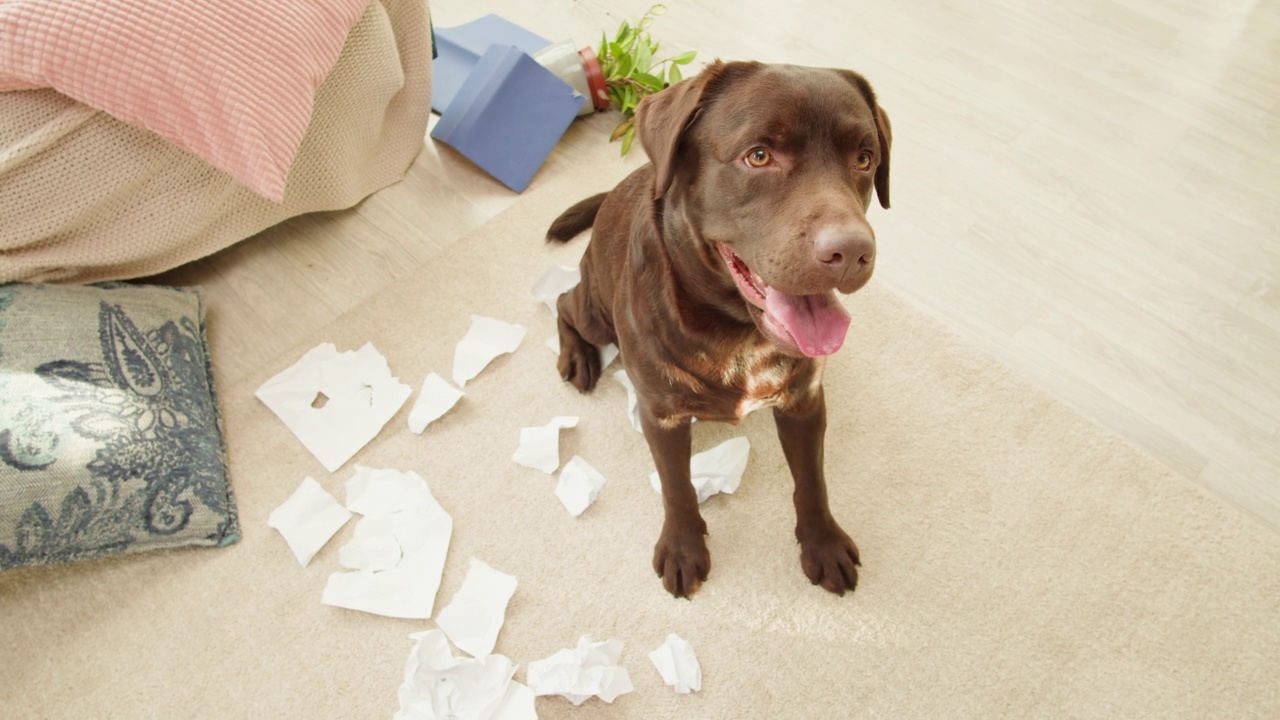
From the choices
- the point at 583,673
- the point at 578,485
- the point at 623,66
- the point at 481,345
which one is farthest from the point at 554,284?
the point at 583,673

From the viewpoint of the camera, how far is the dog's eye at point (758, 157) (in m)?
1.14

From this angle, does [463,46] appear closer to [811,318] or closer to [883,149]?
[883,149]

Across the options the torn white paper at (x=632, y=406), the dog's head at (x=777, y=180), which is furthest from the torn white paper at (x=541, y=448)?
the dog's head at (x=777, y=180)

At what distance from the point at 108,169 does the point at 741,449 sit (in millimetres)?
1557

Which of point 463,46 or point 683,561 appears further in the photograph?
point 463,46

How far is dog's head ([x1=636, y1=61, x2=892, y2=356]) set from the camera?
1080 millimetres

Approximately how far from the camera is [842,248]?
1043mm

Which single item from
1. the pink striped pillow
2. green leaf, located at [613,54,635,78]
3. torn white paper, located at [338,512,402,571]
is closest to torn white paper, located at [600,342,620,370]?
torn white paper, located at [338,512,402,571]

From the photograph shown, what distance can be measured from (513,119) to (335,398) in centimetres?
98

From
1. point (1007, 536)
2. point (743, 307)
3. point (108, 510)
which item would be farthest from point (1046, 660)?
point (108, 510)

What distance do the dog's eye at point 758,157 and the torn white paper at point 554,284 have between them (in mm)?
1005

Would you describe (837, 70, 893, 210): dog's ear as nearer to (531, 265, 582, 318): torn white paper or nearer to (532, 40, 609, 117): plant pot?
(531, 265, 582, 318): torn white paper

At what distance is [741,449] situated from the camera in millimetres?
1778

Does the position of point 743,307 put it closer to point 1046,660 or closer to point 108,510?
point 1046,660
